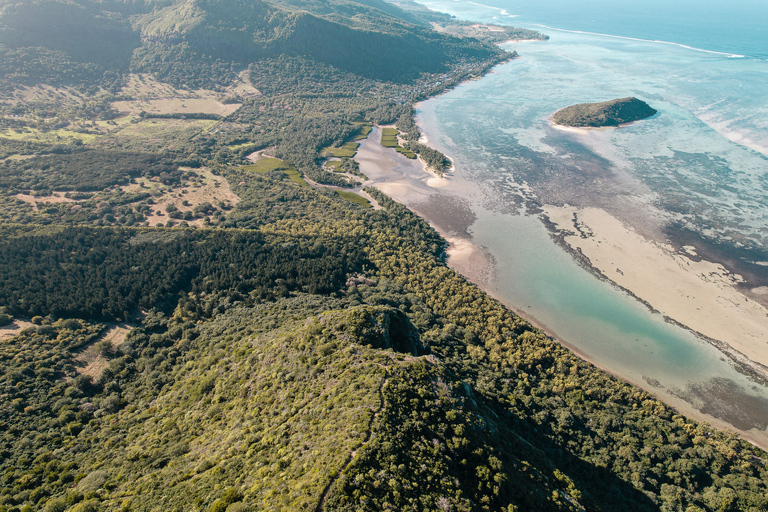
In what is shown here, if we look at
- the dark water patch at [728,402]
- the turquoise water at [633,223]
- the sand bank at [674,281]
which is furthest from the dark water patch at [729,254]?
the dark water patch at [728,402]

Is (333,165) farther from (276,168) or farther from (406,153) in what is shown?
(406,153)

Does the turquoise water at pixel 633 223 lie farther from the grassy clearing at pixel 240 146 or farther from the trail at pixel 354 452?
the grassy clearing at pixel 240 146

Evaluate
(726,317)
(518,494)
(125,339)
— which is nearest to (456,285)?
(518,494)

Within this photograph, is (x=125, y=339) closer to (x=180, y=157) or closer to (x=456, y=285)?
(x=456, y=285)

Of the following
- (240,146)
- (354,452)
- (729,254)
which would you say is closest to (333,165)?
(240,146)

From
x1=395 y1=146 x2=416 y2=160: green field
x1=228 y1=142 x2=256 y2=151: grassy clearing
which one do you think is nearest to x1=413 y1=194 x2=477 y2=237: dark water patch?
x1=395 y1=146 x2=416 y2=160: green field

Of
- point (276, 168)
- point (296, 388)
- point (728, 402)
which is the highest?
point (296, 388)

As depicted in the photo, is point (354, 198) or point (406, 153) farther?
point (406, 153)
